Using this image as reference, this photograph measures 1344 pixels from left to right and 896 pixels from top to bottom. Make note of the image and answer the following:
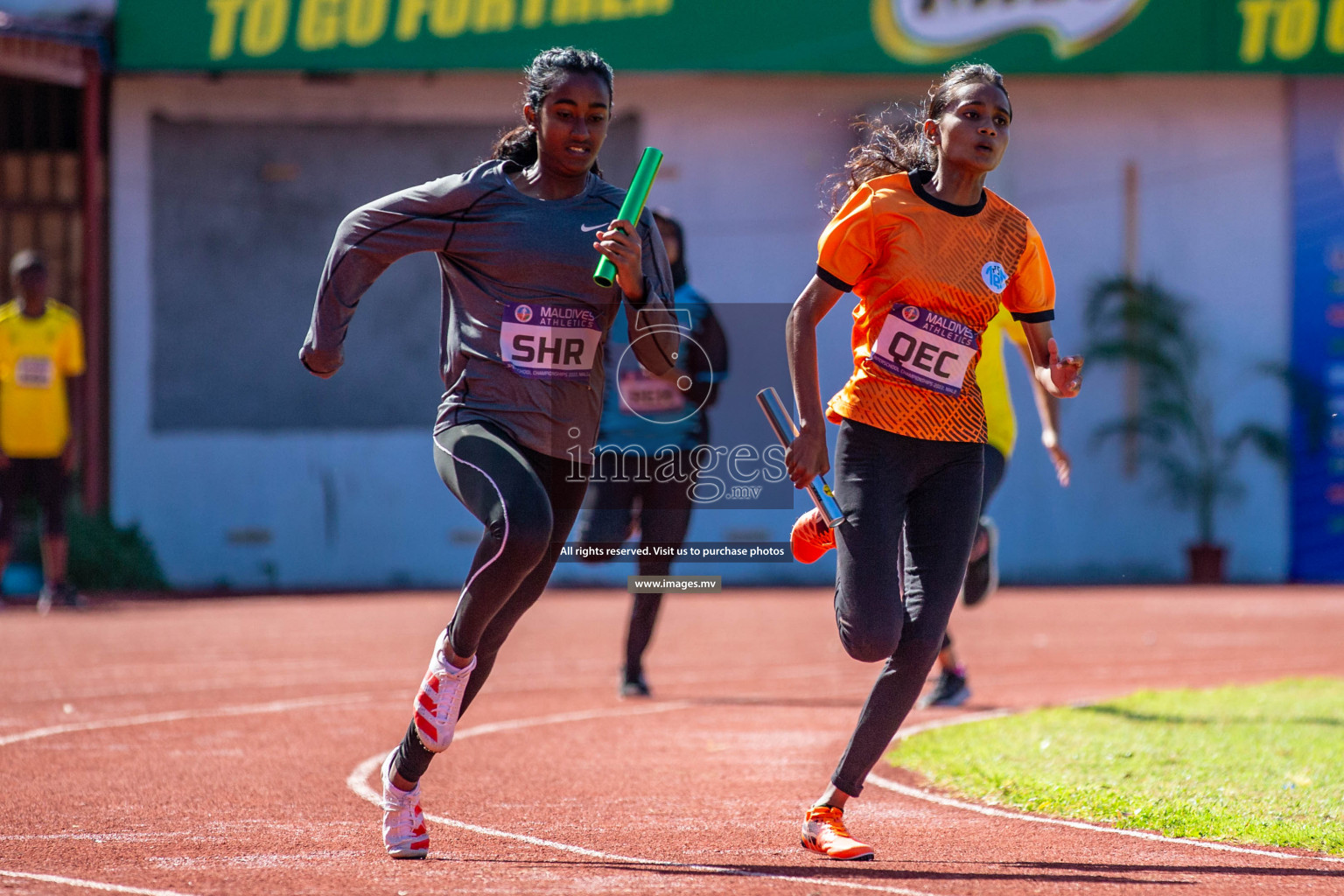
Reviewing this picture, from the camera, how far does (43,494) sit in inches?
546

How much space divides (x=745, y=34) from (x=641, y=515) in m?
10.7

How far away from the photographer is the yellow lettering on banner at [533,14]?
60.6 ft

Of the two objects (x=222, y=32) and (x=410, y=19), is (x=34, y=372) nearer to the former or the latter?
(x=222, y=32)

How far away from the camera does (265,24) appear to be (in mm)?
18266

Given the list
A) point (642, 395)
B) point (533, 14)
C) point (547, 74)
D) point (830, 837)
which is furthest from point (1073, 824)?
point (533, 14)

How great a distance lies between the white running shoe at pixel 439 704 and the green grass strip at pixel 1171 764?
2.12 metres

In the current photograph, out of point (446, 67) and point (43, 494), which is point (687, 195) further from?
point (43, 494)

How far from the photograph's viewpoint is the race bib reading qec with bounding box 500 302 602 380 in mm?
4988

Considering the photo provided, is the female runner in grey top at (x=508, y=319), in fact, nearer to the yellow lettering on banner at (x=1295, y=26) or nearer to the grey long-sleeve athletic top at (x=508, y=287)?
the grey long-sleeve athletic top at (x=508, y=287)

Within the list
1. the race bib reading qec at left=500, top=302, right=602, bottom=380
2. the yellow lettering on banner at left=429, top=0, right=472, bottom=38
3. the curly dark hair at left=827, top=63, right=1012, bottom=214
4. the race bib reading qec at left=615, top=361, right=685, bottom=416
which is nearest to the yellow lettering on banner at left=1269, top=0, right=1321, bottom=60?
the yellow lettering on banner at left=429, top=0, right=472, bottom=38

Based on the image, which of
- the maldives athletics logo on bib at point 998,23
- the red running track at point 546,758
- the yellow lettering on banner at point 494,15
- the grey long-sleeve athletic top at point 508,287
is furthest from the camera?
the maldives athletics logo on bib at point 998,23

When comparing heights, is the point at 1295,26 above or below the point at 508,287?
above

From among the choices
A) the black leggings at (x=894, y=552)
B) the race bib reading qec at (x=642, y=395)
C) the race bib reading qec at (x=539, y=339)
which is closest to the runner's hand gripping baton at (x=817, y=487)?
the black leggings at (x=894, y=552)

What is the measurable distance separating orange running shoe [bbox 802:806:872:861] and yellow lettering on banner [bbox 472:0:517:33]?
1467cm
